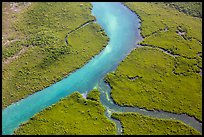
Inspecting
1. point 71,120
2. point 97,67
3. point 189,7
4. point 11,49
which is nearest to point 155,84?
point 97,67

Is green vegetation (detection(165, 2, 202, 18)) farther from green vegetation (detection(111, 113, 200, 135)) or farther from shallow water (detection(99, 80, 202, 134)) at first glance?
green vegetation (detection(111, 113, 200, 135))

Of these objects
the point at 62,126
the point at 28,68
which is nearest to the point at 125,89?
the point at 62,126

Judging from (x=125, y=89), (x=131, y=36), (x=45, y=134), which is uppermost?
(x=131, y=36)

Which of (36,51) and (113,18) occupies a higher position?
(113,18)

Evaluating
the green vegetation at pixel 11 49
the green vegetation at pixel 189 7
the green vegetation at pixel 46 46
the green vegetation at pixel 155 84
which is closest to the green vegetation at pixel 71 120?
the green vegetation at pixel 155 84

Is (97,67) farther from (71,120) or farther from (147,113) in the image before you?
(147,113)

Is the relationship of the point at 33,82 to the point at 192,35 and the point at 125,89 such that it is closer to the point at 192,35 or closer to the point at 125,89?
the point at 125,89
